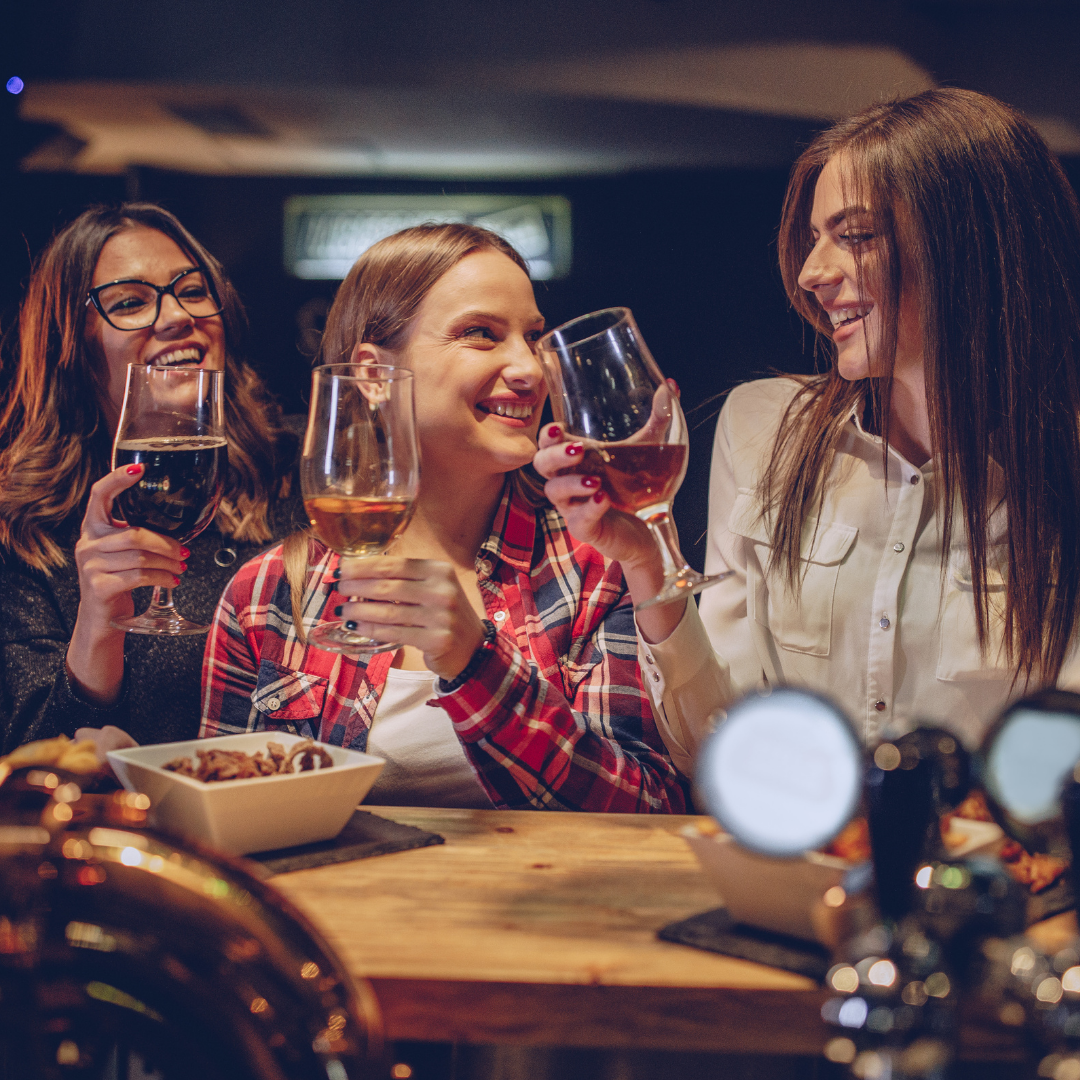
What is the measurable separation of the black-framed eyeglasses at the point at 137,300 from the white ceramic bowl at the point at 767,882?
1.66 meters

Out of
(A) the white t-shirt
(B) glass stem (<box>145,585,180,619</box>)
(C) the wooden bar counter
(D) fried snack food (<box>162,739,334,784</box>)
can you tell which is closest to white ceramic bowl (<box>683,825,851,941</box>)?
(C) the wooden bar counter

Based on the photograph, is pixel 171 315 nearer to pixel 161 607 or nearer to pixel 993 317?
pixel 161 607

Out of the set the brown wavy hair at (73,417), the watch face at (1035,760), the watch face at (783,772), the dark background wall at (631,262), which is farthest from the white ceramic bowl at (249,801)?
the dark background wall at (631,262)

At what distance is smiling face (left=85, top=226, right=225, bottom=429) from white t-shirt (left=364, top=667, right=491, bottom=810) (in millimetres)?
870

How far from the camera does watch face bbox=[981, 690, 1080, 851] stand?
0.55 meters

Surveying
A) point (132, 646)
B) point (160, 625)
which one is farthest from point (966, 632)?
point (132, 646)

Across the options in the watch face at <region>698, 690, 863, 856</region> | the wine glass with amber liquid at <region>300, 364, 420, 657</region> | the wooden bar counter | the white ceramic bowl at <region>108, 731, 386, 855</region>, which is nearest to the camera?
the watch face at <region>698, 690, 863, 856</region>

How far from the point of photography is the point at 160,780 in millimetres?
912

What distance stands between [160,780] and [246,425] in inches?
55.4

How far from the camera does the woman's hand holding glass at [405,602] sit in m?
1.06

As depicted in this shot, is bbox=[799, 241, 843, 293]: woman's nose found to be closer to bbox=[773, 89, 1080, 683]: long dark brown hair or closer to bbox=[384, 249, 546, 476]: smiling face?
bbox=[773, 89, 1080, 683]: long dark brown hair

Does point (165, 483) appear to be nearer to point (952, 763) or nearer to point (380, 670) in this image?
point (380, 670)

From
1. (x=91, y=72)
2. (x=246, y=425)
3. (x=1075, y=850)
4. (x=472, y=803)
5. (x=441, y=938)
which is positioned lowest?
(x=472, y=803)

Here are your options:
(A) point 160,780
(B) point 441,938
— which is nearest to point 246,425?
(A) point 160,780
